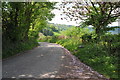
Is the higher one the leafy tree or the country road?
the leafy tree

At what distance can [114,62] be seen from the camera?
759 centimetres

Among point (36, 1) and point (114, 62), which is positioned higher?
point (36, 1)

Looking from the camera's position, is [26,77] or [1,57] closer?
[26,77]

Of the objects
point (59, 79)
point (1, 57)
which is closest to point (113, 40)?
point (59, 79)

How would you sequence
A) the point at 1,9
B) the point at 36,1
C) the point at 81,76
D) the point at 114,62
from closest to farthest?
the point at 81,76, the point at 114,62, the point at 1,9, the point at 36,1

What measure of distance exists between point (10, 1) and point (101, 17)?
7794 mm

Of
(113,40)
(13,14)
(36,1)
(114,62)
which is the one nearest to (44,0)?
(36,1)

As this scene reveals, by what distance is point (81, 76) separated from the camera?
6.41 meters

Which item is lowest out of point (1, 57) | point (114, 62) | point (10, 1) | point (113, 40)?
point (1, 57)

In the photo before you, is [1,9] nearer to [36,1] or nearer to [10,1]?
Answer: [10,1]

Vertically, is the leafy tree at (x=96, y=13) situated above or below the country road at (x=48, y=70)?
above

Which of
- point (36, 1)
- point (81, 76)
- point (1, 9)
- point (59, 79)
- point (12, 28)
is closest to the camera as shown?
point (59, 79)

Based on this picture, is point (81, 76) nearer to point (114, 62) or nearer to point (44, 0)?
point (114, 62)

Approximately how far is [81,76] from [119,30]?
6.18m
